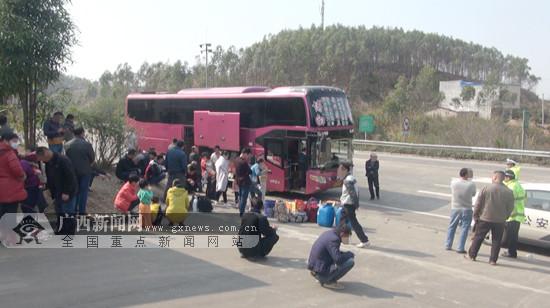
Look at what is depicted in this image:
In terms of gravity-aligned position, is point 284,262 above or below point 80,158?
below

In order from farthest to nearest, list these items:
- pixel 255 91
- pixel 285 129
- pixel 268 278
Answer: pixel 255 91 < pixel 285 129 < pixel 268 278

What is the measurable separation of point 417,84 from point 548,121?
18384mm

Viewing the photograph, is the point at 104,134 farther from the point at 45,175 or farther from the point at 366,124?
the point at 366,124

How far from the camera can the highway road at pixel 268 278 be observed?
7086mm

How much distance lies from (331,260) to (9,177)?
5213mm

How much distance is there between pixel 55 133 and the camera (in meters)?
11.9

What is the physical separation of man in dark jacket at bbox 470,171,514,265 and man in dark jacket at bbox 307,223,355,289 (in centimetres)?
307

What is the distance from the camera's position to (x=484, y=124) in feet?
112

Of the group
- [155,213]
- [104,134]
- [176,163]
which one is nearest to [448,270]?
[155,213]

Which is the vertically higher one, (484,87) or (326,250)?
(484,87)

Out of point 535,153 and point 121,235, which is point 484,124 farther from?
point 121,235

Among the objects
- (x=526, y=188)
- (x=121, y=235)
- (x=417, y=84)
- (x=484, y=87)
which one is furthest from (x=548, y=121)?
(x=121, y=235)

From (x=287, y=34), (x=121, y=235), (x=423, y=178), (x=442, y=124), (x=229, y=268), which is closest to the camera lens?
(x=229, y=268)

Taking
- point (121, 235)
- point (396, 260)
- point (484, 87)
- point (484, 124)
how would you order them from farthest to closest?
point (484, 87) → point (484, 124) → point (121, 235) → point (396, 260)
